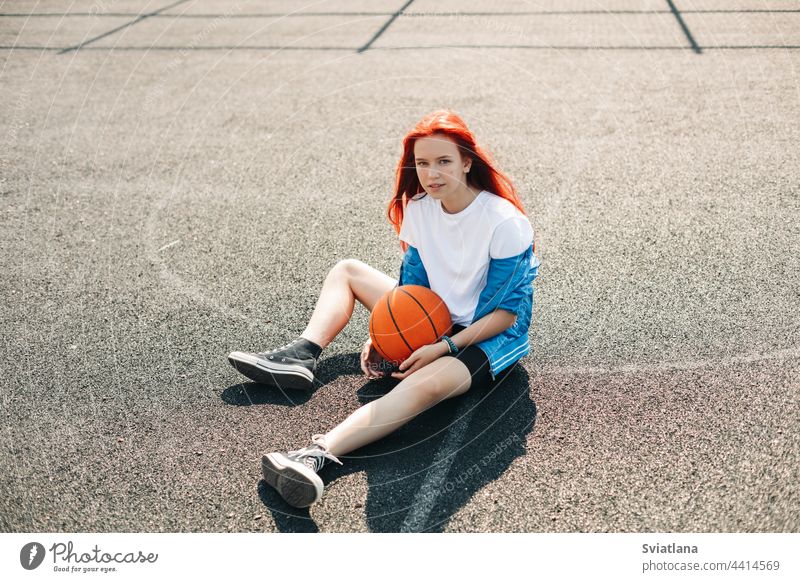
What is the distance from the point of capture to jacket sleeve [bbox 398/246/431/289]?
155 inches

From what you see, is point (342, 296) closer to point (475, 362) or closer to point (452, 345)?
point (452, 345)

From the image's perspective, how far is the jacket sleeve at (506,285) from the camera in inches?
140

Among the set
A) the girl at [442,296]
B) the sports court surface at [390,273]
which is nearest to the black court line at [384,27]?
→ the sports court surface at [390,273]

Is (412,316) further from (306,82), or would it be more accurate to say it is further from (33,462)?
(306,82)

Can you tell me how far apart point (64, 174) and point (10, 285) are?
1.94 metres

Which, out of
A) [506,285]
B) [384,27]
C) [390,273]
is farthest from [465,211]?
[384,27]

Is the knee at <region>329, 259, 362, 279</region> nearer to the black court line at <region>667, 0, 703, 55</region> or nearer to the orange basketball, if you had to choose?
the orange basketball

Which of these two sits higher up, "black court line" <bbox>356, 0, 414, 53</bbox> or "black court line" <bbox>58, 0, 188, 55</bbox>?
"black court line" <bbox>58, 0, 188, 55</bbox>

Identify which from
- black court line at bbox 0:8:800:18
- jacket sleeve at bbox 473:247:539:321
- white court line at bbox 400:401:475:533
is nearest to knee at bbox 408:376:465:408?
white court line at bbox 400:401:475:533

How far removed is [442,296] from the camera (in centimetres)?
384

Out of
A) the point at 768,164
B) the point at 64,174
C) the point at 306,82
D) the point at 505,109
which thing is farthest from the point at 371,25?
the point at 768,164

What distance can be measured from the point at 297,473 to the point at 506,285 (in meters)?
1.25

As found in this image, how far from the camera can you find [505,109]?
A: 7.57 metres

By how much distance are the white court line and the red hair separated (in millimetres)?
993
